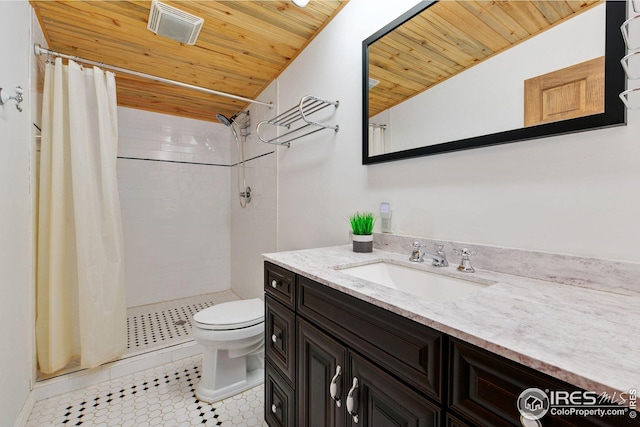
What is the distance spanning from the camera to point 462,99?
1026 millimetres

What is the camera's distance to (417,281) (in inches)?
40.6

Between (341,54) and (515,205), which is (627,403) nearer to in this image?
(515,205)

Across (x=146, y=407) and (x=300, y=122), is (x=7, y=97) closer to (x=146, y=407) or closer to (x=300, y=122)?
(x=300, y=122)

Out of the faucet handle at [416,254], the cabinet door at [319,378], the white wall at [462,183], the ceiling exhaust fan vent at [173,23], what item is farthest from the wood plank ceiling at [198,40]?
the cabinet door at [319,378]

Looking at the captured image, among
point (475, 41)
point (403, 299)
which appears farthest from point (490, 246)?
point (475, 41)

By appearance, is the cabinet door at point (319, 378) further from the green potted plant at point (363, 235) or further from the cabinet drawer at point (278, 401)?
the green potted plant at point (363, 235)

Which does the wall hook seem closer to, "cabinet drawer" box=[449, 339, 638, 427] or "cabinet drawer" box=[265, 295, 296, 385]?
"cabinet drawer" box=[265, 295, 296, 385]

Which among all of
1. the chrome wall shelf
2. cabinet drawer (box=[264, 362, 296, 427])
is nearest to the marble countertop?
cabinet drawer (box=[264, 362, 296, 427])

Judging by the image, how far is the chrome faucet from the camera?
995mm

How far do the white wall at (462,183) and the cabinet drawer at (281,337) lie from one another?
60 centimetres

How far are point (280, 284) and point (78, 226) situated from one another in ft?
4.80

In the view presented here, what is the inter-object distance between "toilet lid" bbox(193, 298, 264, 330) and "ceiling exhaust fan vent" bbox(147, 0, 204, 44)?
1675mm

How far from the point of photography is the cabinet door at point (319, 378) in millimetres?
796

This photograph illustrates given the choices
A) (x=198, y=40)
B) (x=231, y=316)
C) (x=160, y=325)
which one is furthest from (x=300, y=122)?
(x=160, y=325)
